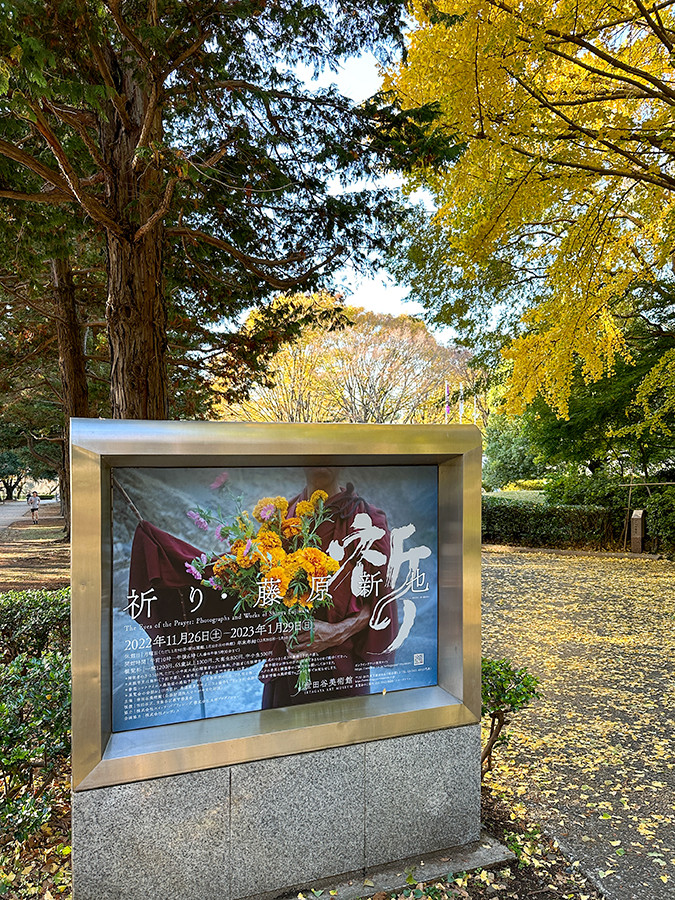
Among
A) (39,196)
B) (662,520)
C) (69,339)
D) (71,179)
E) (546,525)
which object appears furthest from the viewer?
(546,525)

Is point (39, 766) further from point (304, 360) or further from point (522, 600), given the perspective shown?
point (304, 360)

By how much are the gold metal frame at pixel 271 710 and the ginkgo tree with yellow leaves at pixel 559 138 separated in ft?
10.3

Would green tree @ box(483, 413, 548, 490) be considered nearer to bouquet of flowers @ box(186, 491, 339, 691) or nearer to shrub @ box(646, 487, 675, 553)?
shrub @ box(646, 487, 675, 553)

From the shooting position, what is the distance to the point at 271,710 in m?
2.20

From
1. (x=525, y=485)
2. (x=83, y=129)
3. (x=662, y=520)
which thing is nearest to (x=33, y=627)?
(x=83, y=129)

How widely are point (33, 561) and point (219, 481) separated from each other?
11126 millimetres

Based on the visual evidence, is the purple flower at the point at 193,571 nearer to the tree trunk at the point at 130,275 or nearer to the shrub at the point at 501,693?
the shrub at the point at 501,693

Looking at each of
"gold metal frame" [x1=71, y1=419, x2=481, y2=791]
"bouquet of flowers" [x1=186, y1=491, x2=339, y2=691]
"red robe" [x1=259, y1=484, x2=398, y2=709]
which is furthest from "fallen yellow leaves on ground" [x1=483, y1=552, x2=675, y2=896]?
"bouquet of flowers" [x1=186, y1=491, x2=339, y2=691]

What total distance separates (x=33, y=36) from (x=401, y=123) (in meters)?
2.67

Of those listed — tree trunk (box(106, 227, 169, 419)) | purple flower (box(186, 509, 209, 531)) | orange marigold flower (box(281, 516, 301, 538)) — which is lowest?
orange marigold flower (box(281, 516, 301, 538))

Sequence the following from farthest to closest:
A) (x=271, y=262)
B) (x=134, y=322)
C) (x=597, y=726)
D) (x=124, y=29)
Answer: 1. (x=271, y=262)
2. (x=134, y=322)
3. (x=597, y=726)
4. (x=124, y=29)

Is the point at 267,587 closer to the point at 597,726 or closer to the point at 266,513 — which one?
the point at 266,513

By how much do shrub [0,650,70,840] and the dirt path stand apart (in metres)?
5.75

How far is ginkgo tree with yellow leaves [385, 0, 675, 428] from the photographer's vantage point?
4.74 m
